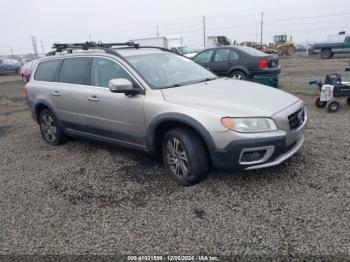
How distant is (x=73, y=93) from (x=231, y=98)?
2.55 m

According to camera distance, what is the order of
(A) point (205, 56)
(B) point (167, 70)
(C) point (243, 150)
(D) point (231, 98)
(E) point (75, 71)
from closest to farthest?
(C) point (243, 150) < (D) point (231, 98) < (B) point (167, 70) < (E) point (75, 71) < (A) point (205, 56)

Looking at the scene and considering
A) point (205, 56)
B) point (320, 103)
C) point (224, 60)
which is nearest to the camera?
point (320, 103)

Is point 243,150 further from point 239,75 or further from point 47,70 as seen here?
point 239,75

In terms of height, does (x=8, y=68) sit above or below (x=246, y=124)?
below

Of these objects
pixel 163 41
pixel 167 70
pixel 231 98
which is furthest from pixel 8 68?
pixel 231 98

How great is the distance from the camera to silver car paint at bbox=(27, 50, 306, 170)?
134 inches

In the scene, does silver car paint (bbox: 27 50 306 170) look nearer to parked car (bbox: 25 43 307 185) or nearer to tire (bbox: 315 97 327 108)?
parked car (bbox: 25 43 307 185)

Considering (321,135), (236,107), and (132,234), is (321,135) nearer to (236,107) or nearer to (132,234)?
(236,107)

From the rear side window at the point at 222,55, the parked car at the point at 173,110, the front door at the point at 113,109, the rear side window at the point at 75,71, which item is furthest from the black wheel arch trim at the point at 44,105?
the rear side window at the point at 222,55

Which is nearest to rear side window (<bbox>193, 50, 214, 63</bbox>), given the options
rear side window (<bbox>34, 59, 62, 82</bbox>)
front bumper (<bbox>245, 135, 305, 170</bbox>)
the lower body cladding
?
rear side window (<bbox>34, 59, 62, 82</bbox>)

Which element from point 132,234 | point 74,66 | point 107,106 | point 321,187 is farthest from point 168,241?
point 74,66

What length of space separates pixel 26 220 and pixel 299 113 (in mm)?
3337

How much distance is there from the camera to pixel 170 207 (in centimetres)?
343

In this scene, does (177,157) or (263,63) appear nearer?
(177,157)
